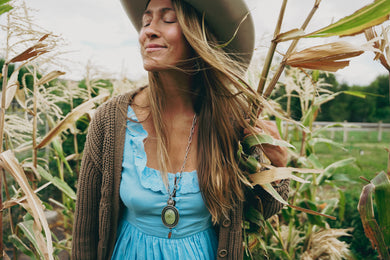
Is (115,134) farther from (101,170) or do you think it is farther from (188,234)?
(188,234)

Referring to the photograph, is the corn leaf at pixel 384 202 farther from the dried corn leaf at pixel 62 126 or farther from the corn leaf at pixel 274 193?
the dried corn leaf at pixel 62 126

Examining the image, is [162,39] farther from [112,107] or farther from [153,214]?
[153,214]

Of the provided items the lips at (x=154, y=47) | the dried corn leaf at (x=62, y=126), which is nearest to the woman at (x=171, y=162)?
the lips at (x=154, y=47)

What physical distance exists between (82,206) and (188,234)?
387 millimetres

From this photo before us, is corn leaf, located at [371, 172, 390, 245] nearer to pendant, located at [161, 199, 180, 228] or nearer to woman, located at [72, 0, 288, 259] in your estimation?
woman, located at [72, 0, 288, 259]

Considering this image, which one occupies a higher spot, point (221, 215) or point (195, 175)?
point (195, 175)

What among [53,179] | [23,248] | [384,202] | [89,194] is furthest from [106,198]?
[384,202]

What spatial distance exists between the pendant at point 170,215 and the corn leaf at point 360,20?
0.67 m

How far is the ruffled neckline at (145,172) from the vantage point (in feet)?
3.31

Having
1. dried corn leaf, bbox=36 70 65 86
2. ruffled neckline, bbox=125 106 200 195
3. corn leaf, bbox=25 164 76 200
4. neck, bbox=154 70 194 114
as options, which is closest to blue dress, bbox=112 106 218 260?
ruffled neckline, bbox=125 106 200 195

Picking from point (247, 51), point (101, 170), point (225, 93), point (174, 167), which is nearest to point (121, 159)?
point (101, 170)

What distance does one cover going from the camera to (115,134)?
1057 millimetres

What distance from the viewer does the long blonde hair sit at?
0.98 m

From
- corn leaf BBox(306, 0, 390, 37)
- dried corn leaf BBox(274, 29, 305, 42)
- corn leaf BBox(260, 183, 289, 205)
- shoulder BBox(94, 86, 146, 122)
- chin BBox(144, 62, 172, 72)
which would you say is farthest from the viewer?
shoulder BBox(94, 86, 146, 122)
